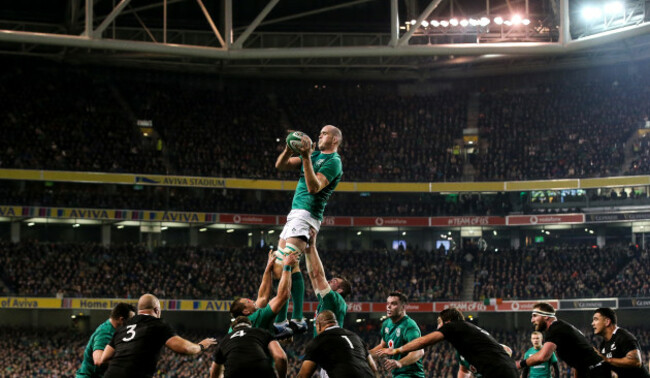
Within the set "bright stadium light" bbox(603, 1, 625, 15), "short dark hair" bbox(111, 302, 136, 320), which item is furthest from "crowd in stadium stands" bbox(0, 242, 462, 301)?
"short dark hair" bbox(111, 302, 136, 320)

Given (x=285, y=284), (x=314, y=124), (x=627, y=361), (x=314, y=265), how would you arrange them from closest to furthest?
(x=285, y=284)
(x=314, y=265)
(x=627, y=361)
(x=314, y=124)

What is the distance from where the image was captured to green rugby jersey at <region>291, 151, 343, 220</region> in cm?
1013

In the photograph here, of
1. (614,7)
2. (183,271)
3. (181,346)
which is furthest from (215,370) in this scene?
(183,271)

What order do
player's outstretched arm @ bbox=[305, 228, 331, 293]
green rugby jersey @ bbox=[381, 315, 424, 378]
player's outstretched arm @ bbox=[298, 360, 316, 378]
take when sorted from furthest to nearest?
green rugby jersey @ bbox=[381, 315, 424, 378]
player's outstretched arm @ bbox=[305, 228, 331, 293]
player's outstretched arm @ bbox=[298, 360, 316, 378]

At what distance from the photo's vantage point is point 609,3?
3002cm

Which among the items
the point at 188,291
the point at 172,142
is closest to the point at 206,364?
the point at 188,291

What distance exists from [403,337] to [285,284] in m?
2.43

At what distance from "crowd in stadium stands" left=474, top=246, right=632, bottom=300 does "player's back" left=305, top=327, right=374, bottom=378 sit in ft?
112

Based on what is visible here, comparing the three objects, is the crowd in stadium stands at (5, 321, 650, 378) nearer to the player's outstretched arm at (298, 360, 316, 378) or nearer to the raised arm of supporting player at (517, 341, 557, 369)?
the raised arm of supporting player at (517, 341, 557, 369)

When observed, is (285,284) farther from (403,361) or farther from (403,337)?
(403,337)

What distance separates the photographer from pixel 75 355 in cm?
3606

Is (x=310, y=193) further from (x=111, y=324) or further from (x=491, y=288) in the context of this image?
(x=491, y=288)

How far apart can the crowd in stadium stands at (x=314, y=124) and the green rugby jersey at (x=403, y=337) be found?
1300 inches

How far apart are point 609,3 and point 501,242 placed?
2135 centimetres
